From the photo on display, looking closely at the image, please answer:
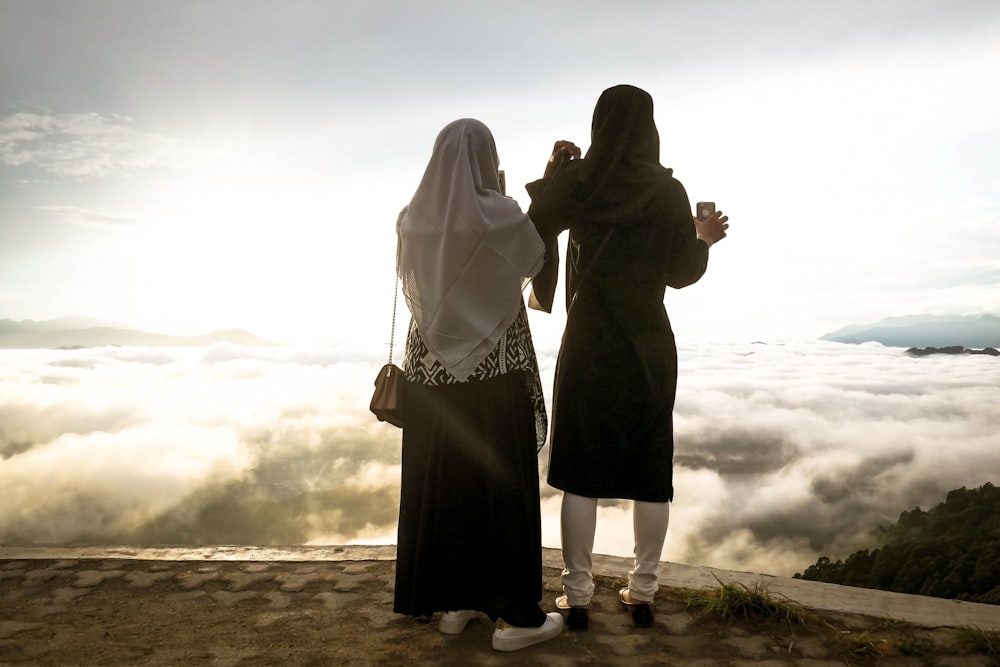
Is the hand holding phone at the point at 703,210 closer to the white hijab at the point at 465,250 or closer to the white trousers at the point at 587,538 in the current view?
the white hijab at the point at 465,250

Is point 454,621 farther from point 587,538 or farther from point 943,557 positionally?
point 943,557

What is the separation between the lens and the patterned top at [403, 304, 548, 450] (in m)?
2.50

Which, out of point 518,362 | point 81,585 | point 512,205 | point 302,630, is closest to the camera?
point 512,205

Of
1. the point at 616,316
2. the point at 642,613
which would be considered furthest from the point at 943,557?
the point at 616,316

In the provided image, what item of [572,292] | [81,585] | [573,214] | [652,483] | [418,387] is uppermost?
[573,214]

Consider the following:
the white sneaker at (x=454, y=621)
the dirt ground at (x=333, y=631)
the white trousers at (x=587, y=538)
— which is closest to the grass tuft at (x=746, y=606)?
the dirt ground at (x=333, y=631)

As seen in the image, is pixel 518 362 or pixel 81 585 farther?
pixel 81 585

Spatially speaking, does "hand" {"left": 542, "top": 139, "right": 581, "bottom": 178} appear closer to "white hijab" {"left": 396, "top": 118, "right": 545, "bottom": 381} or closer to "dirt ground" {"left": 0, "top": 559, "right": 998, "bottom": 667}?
"white hijab" {"left": 396, "top": 118, "right": 545, "bottom": 381}

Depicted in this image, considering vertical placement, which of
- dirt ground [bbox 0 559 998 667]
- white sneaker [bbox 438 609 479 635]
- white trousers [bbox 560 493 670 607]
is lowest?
dirt ground [bbox 0 559 998 667]

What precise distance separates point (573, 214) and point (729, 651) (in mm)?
1737

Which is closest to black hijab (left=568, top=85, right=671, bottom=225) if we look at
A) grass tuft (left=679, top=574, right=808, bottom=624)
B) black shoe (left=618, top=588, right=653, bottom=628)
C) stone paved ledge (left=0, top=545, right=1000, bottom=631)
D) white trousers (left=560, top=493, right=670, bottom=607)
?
white trousers (left=560, top=493, right=670, bottom=607)

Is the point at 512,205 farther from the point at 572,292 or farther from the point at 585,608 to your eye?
the point at 585,608

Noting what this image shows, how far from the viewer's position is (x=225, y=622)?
2.96 meters

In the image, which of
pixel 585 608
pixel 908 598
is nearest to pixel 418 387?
pixel 585 608
